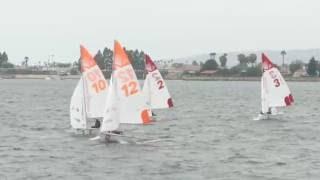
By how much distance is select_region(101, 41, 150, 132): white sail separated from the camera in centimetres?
4262

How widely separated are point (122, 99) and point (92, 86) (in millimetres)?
4587

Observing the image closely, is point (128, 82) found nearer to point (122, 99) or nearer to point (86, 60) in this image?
point (122, 99)

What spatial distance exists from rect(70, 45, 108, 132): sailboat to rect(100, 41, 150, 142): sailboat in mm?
4099

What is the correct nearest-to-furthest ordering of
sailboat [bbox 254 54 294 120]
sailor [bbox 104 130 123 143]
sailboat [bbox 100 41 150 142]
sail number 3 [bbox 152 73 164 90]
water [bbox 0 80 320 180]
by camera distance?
water [bbox 0 80 320 180] → sailboat [bbox 100 41 150 142] → sailor [bbox 104 130 123 143] → sail number 3 [bbox 152 73 164 90] → sailboat [bbox 254 54 294 120]

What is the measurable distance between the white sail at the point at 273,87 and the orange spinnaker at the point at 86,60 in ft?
67.6

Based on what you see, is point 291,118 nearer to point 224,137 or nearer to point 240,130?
point 240,130

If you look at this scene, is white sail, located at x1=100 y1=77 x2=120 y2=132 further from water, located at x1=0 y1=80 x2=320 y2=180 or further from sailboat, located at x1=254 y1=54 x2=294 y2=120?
sailboat, located at x1=254 y1=54 x2=294 y2=120

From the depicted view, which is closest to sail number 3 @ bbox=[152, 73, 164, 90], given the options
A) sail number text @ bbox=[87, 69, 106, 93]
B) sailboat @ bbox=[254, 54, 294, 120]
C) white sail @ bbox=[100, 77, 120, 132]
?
sailboat @ bbox=[254, 54, 294, 120]

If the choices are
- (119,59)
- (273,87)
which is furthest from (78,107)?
(273,87)

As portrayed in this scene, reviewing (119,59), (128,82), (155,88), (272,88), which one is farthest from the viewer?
(272,88)

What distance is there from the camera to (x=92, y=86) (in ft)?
156

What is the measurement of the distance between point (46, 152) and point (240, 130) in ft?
60.6

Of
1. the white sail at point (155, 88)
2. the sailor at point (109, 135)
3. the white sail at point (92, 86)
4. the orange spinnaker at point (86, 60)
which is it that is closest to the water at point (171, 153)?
the sailor at point (109, 135)

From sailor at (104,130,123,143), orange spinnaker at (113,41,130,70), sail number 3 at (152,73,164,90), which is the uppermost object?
orange spinnaker at (113,41,130,70)
